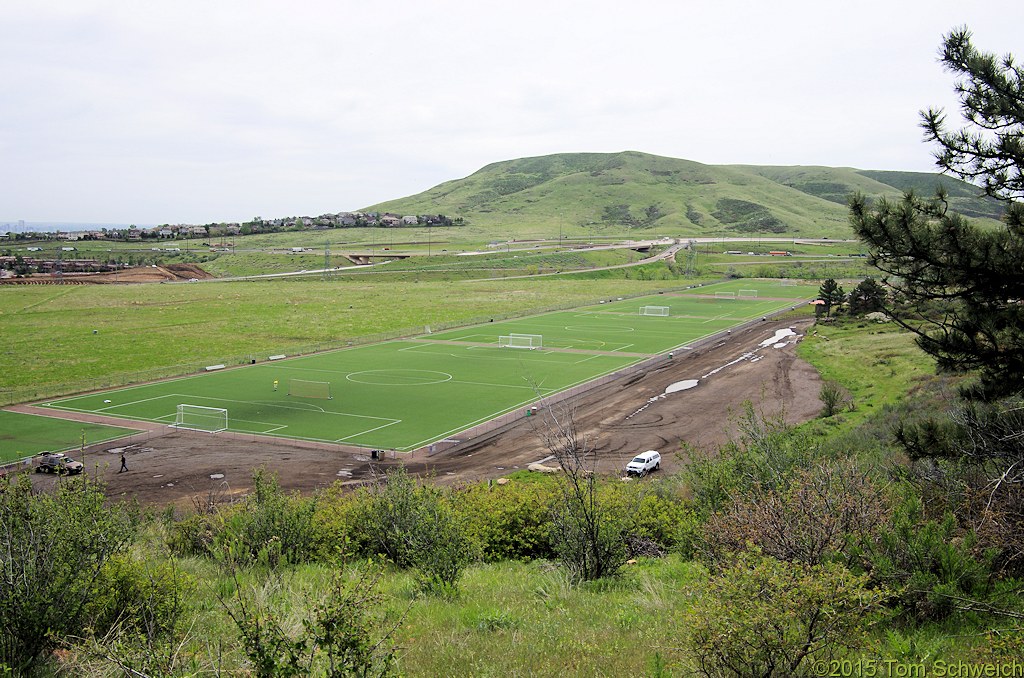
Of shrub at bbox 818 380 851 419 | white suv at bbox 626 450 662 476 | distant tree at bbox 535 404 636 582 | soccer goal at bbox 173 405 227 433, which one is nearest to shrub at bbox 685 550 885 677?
distant tree at bbox 535 404 636 582

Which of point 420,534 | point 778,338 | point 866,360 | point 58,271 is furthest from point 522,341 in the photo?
point 58,271

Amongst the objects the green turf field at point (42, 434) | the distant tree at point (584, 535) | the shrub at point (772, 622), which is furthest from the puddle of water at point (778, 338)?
the shrub at point (772, 622)

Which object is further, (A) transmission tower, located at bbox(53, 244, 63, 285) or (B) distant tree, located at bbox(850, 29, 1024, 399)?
(A) transmission tower, located at bbox(53, 244, 63, 285)

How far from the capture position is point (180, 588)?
998cm

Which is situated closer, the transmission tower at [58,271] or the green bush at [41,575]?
the green bush at [41,575]

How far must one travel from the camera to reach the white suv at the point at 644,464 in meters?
32.1

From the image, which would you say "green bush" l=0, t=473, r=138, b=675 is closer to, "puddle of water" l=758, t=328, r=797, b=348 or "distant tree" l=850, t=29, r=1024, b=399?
"distant tree" l=850, t=29, r=1024, b=399

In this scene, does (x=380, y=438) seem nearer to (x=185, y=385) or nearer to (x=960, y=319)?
(x=185, y=385)

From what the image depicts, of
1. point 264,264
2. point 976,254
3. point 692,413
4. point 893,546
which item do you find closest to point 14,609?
point 893,546

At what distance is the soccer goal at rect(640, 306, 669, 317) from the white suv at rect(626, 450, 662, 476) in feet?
214

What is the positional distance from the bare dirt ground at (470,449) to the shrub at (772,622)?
1890 centimetres

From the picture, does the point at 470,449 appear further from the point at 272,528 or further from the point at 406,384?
the point at 272,528

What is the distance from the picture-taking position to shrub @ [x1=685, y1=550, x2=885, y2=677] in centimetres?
657

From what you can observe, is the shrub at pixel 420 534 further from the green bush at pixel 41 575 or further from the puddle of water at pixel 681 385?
the puddle of water at pixel 681 385
